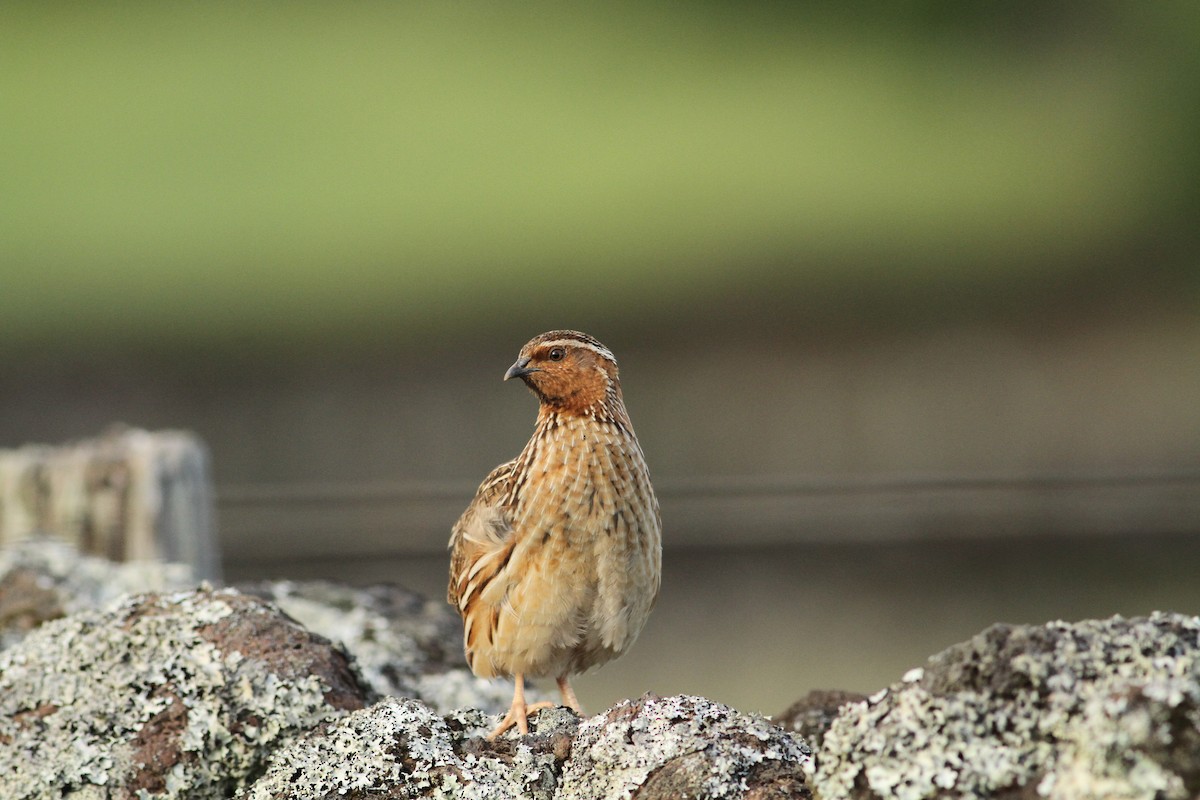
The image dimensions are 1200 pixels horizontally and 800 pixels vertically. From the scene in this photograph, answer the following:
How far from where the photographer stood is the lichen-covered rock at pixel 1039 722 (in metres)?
1.93

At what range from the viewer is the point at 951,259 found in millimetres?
13414

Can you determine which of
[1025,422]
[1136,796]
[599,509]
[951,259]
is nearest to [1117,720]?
[1136,796]

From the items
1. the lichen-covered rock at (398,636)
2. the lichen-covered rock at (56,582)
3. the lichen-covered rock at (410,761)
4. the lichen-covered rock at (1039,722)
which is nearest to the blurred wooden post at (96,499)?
the lichen-covered rock at (56,582)

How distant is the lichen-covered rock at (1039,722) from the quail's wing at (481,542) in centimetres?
151

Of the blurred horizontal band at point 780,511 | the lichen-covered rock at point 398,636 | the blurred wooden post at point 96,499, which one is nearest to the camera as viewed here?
the lichen-covered rock at point 398,636

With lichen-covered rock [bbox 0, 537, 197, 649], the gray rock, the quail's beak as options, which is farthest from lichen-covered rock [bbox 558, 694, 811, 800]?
lichen-covered rock [bbox 0, 537, 197, 649]

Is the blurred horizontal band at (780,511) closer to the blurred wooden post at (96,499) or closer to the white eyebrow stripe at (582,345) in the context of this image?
the blurred wooden post at (96,499)

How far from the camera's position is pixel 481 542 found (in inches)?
143

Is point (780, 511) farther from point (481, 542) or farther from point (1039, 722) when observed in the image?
point (1039, 722)

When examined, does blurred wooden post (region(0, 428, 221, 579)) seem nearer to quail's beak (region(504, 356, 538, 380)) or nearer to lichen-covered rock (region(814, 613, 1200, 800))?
quail's beak (region(504, 356, 538, 380))

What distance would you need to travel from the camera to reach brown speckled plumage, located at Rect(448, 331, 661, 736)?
348 centimetres

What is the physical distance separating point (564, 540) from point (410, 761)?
0.93 metres

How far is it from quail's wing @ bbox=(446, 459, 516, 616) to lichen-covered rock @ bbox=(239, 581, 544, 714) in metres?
0.27

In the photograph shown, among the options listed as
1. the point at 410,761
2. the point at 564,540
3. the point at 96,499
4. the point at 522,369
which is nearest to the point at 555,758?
the point at 410,761
